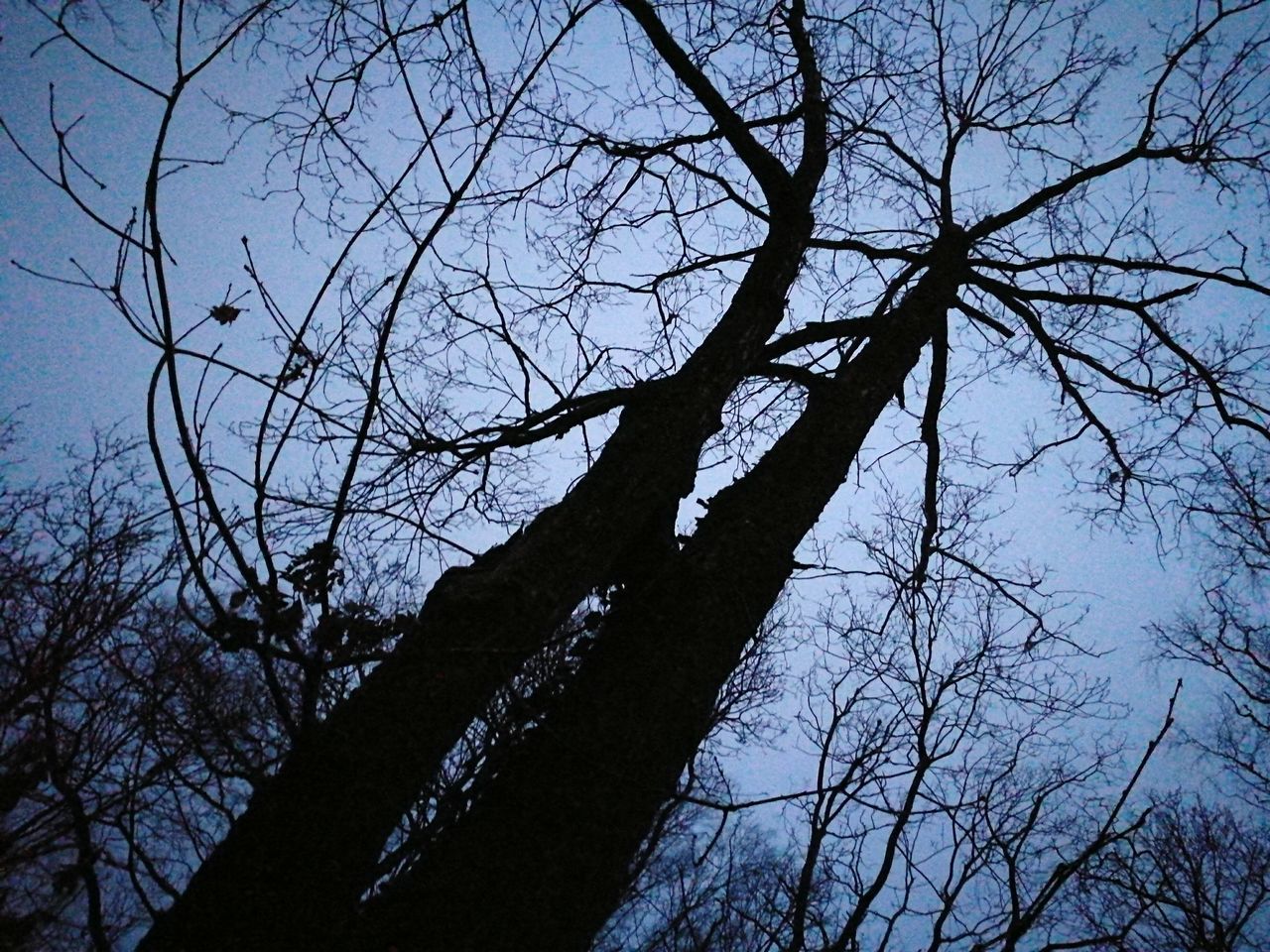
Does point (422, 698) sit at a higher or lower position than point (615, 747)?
lower

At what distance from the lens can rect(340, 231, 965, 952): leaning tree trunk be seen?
1.47m

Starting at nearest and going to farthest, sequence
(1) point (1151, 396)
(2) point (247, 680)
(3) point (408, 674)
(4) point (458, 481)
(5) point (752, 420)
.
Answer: (3) point (408, 674) → (4) point (458, 481) → (2) point (247, 680) → (1) point (1151, 396) → (5) point (752, 420)

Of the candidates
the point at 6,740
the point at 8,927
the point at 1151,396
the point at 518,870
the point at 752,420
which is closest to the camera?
the point at 518,870

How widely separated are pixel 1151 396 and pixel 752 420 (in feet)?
8.70

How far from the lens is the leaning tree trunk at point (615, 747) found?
1.47 meters

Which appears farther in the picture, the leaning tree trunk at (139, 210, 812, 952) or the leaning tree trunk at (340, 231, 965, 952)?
the leaning tree trunk at (340, 231, 965, 952)

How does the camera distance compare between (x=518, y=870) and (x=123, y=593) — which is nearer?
(x=518, y=870)

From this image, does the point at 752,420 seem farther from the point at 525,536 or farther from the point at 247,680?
the point at 247,680

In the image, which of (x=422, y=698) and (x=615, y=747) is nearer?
(x=422, y=698)

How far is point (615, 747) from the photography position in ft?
5.77

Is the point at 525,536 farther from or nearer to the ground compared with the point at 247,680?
Answer: farther from the ground

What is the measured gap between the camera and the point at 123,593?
20.6 feet

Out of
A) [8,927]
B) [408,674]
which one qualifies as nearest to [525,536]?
[408,674]

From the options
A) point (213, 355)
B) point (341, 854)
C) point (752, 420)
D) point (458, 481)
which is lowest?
point (341, 854)
